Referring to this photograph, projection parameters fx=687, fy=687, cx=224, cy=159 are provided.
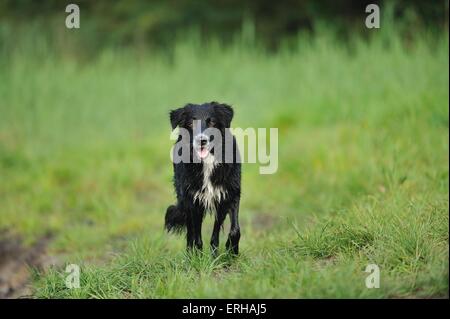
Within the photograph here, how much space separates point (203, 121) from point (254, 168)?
205 inches

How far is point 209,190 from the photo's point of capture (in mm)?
5184

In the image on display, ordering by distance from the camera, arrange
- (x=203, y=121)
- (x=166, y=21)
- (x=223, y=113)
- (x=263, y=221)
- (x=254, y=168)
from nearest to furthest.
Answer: (x=203, y=121), (x=223, y=113), (x=263, y=221), (x=254, y=168), (x=166, y=21)

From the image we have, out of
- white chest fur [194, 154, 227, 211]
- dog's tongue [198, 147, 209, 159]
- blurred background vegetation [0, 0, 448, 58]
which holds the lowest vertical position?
white chest fur [194, 154, 227, 211]

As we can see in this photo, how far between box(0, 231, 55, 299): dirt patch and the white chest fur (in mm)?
2468

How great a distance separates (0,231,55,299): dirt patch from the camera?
724 centimetres

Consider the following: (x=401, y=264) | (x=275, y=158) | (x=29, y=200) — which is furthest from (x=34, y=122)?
(x=401, y=264)

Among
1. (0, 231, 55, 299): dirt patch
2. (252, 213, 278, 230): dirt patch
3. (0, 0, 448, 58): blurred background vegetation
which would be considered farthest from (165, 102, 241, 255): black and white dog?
(0, 0, 448, 58): blurred background vegetation

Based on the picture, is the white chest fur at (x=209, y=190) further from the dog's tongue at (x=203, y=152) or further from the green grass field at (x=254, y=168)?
the green grass field at (x=254, y=168)

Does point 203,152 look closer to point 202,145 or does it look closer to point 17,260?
point 202,145

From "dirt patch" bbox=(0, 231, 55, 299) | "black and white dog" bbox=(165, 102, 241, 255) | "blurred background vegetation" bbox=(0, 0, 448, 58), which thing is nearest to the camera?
"black and white dog" bbox=(165, 102, 241, 255)

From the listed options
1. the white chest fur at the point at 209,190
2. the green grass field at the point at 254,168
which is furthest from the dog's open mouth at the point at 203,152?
the green grass field at the point at 254,168

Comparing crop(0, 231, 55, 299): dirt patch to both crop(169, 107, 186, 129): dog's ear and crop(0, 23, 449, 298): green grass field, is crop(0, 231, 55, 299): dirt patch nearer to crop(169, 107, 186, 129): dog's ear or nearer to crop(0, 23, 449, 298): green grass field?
crop(0, 23, 449, 298): green grass field

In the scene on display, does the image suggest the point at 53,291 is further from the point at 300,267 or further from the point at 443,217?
the point at 443,217

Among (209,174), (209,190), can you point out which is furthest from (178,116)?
(209,190)
